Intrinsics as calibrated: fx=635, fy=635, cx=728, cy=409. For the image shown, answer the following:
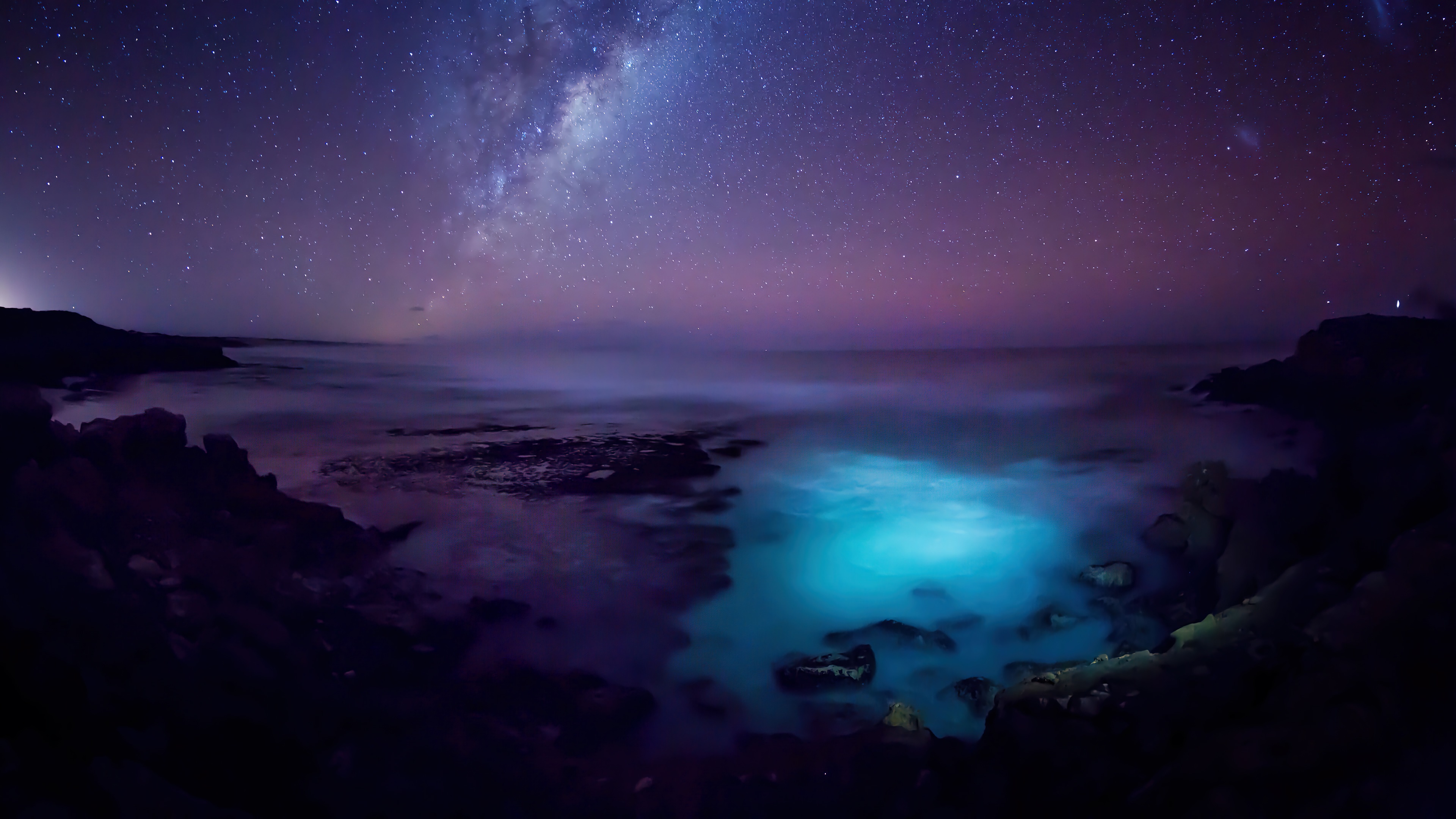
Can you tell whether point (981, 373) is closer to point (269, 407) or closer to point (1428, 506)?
point (1428, 506)

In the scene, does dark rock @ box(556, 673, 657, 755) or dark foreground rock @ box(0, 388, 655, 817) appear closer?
dark foreground rock @ box(0, 388, 655, 817)

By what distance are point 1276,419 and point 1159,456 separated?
0.72 meters

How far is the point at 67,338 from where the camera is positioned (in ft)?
13.3

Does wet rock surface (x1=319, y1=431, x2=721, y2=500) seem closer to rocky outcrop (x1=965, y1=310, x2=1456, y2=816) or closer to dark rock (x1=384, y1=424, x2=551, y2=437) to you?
dark rock (x1=384, y1=424, x2=551, y2=437)

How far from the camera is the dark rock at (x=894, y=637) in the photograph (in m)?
3.83

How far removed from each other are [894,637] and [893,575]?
0.39 m

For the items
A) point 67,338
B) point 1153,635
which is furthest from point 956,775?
point 67,338

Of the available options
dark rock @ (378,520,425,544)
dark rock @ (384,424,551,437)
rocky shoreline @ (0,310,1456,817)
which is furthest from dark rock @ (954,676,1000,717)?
dark rock @ (378,520,425,544)

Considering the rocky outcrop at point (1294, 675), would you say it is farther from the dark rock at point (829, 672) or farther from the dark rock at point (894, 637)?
the dark rock at point (829, 672)

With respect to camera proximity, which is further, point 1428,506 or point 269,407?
point 269,407

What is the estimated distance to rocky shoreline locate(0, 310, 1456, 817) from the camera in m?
2.47

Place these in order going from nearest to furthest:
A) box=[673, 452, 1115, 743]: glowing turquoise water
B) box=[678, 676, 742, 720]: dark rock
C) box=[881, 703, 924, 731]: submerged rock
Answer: box=[881, 703, 924, 731]: submerged rock, box=[678, 676, 742, 720]: dark rock, box=[673, 452, 1115, 743]: glowing turquoise water

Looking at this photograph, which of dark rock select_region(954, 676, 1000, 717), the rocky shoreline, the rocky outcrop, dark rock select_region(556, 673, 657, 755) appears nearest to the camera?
the rocky outcrop

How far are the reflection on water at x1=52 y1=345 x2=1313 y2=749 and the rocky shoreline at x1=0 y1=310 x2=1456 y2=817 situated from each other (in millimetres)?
128
